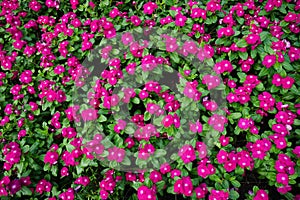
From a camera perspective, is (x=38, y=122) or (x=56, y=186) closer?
(x=56, y=186)

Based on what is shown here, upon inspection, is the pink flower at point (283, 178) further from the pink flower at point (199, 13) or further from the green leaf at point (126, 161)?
the pink flower at point (199, 13)

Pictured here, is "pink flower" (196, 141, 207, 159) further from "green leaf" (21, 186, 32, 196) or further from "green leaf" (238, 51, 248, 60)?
"green leaf" (21, 186, 32, 196)

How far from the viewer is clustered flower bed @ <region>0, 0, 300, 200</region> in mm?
2100

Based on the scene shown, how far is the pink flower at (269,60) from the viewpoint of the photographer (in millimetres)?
2277

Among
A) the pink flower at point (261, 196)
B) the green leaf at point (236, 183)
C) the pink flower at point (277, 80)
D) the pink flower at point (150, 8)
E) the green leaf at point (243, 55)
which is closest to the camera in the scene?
the pink flower at point (261, 196)

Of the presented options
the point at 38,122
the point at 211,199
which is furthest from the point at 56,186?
the point at 211,199

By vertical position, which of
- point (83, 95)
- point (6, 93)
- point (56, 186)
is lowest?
point (56, 186)

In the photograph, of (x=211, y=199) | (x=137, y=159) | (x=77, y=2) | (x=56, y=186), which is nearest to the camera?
(x=211, y=199)

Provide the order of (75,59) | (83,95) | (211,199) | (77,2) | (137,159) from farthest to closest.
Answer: (77,2) < (75,59) < (83,95) < (137,159) < (211,199)

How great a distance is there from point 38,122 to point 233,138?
167cm

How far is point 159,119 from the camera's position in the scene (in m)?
2.18

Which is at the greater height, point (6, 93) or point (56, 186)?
point (6, 93)

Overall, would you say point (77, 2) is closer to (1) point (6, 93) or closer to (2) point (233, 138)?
(1) point (6, 93)

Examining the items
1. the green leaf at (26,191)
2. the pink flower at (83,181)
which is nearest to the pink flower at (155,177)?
the pink flower at (83,181)
